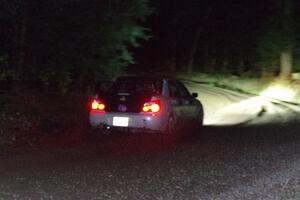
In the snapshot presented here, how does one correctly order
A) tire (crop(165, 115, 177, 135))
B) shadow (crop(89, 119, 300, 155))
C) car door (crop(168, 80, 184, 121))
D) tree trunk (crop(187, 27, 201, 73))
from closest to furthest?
shadow (crop(89, 119, 300, 155)), tire (crop(165, 115, 177, 135)), car door (crop(168, 80, 184, 121)), tree trunk (crop(187, 27, 201, 73))

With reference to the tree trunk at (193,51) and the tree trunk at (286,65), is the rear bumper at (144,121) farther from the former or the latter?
the tree trunk at (193,51)

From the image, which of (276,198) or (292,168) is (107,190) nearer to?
(276,198)

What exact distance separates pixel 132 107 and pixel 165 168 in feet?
12.9

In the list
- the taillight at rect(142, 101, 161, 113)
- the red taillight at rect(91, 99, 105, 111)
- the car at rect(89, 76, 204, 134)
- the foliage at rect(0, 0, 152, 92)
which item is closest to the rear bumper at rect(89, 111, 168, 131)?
the car at rect(89, 76, 204, 134)

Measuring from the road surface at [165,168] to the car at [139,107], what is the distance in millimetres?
381

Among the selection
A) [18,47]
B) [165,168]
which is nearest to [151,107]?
[165,168]

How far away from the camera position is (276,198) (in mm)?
7703

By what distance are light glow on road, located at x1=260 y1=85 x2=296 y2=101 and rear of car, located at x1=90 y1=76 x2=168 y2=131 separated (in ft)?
59.9

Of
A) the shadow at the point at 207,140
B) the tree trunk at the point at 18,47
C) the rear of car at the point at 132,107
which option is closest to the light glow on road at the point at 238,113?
the shadow at the point at 207,140

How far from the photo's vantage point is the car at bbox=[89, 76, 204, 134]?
13578 millimetres

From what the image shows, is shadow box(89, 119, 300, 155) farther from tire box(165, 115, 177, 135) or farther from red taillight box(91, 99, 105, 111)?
red taillight box(91, 99, 105, 111)

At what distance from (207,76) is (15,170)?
3793 centimetres

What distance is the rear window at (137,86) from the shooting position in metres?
14.1

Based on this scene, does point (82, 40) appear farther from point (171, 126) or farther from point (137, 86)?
point (171, 126)
